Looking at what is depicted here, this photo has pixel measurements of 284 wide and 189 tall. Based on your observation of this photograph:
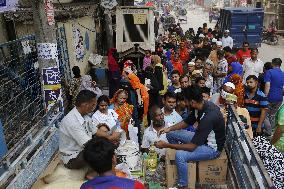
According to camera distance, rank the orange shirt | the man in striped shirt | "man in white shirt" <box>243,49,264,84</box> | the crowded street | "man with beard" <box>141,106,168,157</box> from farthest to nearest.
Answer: the orange shirt, "man in white shirt" <box>243,49,264,84</box>, the man in striped shirt, "man with beard" <box>141,106,168,157</box>, the crowded street

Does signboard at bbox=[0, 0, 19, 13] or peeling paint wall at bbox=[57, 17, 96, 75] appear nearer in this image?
signboard at bbox=[0, 0, 19, 13]

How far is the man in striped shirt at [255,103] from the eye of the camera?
19.7ft

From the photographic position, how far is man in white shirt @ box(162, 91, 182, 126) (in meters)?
5.75

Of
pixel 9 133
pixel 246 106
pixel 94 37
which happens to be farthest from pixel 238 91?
pixel 94 37

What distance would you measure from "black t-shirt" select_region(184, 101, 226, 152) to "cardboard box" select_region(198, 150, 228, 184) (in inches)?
8.5

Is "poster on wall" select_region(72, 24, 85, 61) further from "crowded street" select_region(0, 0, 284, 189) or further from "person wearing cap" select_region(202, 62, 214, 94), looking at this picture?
"person wearing cap" select_region(202, 62, 214, 94)

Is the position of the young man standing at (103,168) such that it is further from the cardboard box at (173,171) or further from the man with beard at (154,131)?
the man with beard at (154,131)

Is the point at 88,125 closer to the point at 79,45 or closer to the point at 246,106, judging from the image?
the point at 246,106

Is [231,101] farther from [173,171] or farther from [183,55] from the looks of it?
[183,55]

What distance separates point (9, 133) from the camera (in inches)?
249

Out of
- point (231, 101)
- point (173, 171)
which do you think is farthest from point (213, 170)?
point (231, 101)

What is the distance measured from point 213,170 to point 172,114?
4.83 feet

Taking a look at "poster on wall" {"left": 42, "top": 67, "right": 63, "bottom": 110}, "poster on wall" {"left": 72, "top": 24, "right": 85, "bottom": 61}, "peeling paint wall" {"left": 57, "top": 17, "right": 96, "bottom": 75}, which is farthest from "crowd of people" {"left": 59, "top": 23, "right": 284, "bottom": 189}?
"poster on wall" {"left": 72, "top": 24, "right": 85, "bottom": 61}

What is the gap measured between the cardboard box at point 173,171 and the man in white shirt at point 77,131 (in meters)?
0.88
